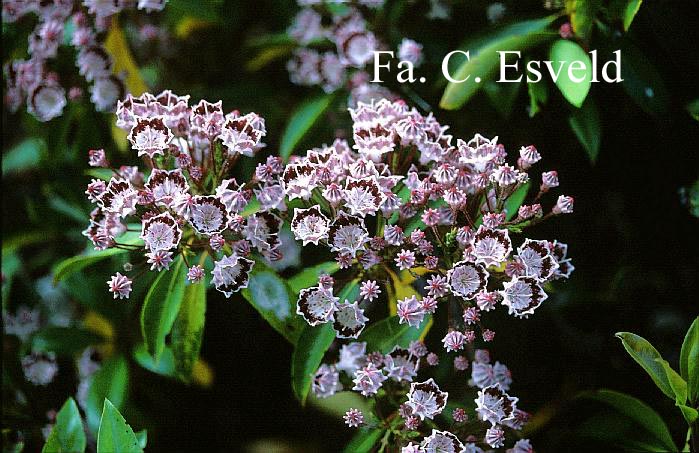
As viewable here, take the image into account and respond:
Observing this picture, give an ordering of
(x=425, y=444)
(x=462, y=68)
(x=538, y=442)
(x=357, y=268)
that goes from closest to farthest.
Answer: (x=425, y=444)
(x=357, y=268)
(x=462, y=68)
(x=538, y=442)

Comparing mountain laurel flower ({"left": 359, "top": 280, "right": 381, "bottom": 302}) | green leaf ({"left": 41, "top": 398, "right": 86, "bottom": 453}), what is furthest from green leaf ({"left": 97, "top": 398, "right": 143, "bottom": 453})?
mountain laurel flower ({"left": 359, "top": 280, "right": 381, "bottom": 302})

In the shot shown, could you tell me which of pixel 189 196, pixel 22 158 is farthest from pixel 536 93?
pixel 22 158

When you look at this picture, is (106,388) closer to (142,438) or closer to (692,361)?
(142,438)

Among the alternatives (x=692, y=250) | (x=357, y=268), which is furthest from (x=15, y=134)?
Answer: (x=692, y=250)

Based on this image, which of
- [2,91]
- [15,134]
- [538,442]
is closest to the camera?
[538,442]

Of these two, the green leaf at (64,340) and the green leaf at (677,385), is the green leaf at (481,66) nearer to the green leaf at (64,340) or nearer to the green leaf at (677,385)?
the green leaf at (677,385)

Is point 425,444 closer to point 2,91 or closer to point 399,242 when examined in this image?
point 399,242

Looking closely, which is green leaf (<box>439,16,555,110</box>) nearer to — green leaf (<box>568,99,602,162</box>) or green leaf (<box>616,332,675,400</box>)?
green leaf (<box>568,99,602,162</box>)
